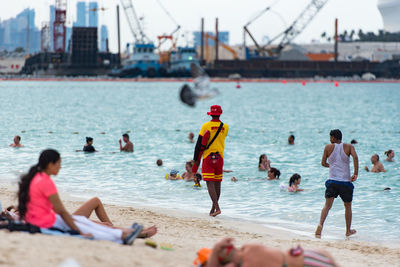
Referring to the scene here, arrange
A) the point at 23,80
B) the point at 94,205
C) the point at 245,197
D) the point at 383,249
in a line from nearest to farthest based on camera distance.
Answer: the point at 94,205 < the point at 383,249 < the point at 245,197 < the point at 23,80

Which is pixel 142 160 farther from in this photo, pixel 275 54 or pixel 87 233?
pixel 275 54

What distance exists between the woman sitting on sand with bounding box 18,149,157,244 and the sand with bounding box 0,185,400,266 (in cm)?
17

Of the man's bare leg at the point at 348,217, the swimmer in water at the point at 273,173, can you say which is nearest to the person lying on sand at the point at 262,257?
the man's bare leg at the point at 348,217

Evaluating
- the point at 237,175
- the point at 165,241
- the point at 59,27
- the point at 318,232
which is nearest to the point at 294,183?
the point at 237,175

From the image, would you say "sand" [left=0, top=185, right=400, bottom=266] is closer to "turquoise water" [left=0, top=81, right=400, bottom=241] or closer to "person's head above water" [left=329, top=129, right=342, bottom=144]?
"turquoise water" [left=0, top=81, right=400, bottom=241]

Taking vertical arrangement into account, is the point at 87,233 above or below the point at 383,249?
above

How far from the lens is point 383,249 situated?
1029cm

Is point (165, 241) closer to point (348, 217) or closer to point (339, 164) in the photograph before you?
point (339, 164)

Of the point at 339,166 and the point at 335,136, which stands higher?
the point at 335,136

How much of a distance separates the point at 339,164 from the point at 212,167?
8.35ft

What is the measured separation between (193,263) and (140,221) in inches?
182

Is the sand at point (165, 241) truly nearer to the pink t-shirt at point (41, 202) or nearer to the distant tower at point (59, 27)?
the pink t-shirt at point (41, 202)

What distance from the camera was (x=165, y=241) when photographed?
9242 mm

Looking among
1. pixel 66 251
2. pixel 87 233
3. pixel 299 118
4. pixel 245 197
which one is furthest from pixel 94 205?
pixel 299 118
